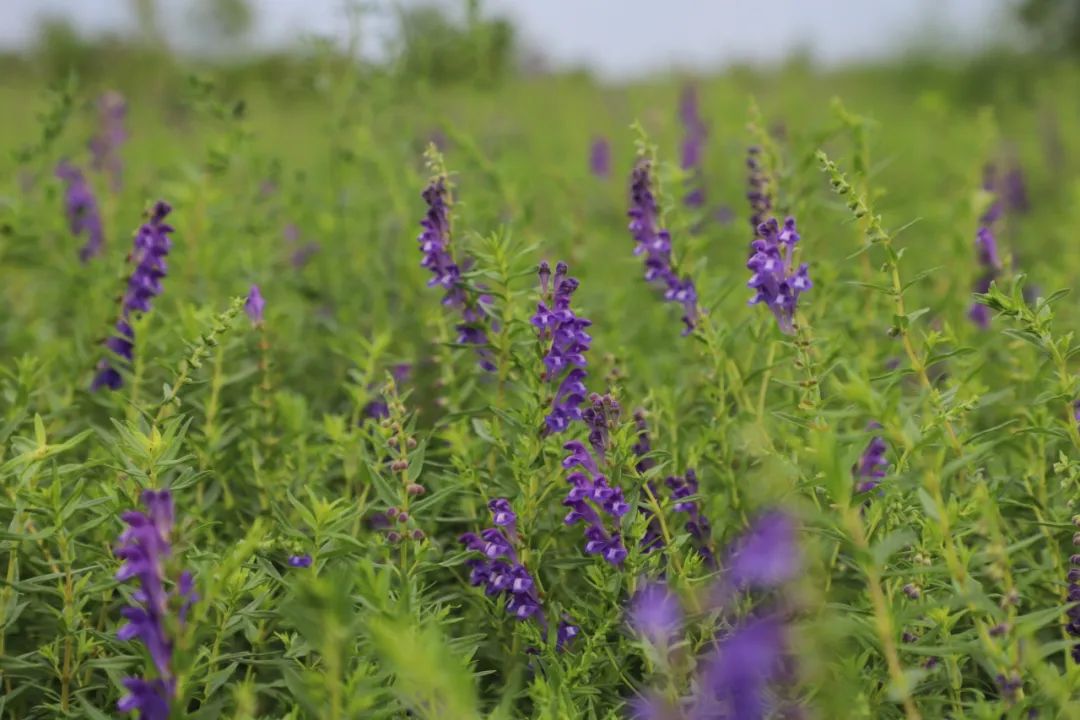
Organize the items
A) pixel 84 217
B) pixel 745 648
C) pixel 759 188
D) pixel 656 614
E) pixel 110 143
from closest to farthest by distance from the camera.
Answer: pixel 745 648 → pixel 656 614 → pixel 759 188 → pixel 84 217 → pixel 110 143

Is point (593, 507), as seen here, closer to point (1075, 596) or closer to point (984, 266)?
point (1075, 596)

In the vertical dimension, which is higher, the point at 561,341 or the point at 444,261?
the point at 444,261

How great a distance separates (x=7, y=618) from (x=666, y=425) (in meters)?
1.74

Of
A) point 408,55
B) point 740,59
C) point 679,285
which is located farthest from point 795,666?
point 740,59

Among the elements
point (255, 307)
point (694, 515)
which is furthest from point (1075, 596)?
point (255, 307)

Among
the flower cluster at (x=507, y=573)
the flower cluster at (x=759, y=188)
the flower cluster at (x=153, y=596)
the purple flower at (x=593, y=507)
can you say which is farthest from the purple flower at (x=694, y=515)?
the flower cluster at (x=153, y=596)

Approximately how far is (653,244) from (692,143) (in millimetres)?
3249

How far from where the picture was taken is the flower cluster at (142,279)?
119 inches

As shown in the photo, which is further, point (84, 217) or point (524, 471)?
point (84, 217)

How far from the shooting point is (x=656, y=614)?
1.79 m

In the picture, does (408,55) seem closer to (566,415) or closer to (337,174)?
(337,174)

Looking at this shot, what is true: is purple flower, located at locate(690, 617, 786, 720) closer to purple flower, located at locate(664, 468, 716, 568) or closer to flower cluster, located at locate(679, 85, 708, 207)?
purple flower, located at locate(664, 468, 716, 568)

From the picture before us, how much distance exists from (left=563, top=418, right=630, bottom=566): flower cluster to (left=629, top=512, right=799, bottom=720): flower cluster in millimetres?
146

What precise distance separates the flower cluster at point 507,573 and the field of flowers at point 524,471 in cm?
1
